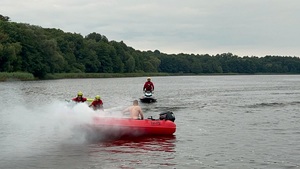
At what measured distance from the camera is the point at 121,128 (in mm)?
20016

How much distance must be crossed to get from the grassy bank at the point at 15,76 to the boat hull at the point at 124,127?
68.5 metres

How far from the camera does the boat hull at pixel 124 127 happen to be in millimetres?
19844

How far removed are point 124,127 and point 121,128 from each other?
148 millimetres

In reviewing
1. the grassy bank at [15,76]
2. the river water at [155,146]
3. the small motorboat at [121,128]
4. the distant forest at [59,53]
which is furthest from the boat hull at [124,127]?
the distant forest at [59,53]

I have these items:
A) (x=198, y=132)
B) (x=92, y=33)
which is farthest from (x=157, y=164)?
(x=92, y=33)

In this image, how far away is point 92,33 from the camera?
160125 millimetres

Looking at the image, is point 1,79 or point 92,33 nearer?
point 1,79

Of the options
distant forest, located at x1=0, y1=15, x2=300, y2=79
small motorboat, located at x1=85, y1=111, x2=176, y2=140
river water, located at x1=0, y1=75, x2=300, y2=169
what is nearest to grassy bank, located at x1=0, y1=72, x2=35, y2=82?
distant forest, located at x1=0, y1=15, x2=300, y2=79

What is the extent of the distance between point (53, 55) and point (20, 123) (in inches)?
3237

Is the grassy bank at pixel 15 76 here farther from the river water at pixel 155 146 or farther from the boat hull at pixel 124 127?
the boat hull at pixel 124 127

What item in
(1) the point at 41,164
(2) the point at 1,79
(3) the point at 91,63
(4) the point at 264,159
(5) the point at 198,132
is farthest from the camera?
(3) the point at 91,63

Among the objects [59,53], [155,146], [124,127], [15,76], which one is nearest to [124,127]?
[124,127]

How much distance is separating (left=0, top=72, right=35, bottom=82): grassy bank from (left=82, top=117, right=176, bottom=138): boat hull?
68456mm

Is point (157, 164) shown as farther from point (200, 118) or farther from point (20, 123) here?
point (200, 118)
